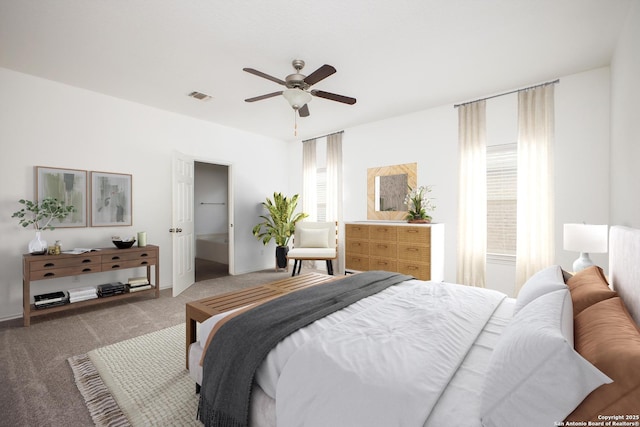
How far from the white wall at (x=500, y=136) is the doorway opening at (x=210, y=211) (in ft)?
12.2

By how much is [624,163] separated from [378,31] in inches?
95.1

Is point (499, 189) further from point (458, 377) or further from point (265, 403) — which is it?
point (265, 403)

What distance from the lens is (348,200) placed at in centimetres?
556

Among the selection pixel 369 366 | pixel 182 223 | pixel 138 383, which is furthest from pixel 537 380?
pixel 182 223

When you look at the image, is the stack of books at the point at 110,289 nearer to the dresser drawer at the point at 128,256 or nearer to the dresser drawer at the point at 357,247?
the dresser drawer at the point at 128,256

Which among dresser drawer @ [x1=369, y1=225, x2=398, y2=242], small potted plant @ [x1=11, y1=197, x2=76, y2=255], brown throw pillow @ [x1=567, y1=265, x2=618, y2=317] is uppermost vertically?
small potted plant @ [x1=11, y1=197, x2=76, y2=255]

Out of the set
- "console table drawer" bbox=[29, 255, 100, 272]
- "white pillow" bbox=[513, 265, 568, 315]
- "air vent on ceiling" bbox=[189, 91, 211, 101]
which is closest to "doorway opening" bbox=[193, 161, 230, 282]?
"air vent on ceiling" bbox=[189, 91, 211, 101]

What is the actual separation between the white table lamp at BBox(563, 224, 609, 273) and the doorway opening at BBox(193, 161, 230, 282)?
6329 millimetres

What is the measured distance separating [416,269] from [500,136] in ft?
7.03

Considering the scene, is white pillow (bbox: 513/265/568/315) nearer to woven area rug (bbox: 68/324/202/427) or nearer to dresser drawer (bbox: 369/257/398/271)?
woven area rug (bbox: 68/324/202/427)

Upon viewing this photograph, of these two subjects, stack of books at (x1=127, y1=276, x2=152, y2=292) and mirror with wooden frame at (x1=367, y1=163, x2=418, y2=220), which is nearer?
stack of books at (x1=127, y1=276, x2=152, y2=292)

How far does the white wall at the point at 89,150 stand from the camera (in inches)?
129

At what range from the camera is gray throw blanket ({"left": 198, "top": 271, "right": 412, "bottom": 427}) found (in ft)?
4.35

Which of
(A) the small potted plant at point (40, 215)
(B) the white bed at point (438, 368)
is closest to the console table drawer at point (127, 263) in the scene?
(A) the small potted plant at point (40, 215)
